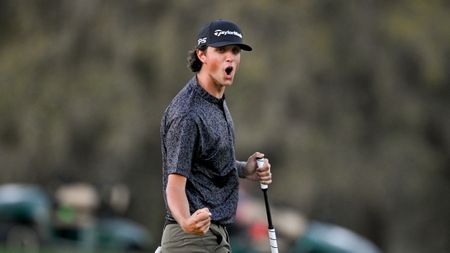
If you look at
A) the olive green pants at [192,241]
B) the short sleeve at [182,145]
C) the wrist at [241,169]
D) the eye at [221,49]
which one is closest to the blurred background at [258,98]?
the wrist at [241,169]

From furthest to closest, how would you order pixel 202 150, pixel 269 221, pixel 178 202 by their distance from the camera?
pixel 269 221 < pixel 202 150 < pixel 178 202

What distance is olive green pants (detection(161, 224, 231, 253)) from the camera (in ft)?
20.0

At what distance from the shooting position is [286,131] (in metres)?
21.4

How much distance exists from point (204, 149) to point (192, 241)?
469 mm

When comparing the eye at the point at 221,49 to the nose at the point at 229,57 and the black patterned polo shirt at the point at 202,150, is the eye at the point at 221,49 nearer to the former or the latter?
the nose at the point at 229,57

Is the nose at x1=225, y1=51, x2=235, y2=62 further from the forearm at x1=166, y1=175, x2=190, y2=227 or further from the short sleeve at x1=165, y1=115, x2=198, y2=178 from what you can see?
the forearm at x1=166, y1=175, x2=190, y2=227

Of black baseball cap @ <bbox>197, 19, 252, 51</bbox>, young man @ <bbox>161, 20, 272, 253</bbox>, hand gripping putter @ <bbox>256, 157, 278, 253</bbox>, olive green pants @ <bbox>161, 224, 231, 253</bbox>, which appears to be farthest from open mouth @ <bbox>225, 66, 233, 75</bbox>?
olive green pants @ <bbox>161, 224, 231, 253</bbox>

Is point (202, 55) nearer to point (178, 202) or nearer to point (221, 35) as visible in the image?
Result: point (221, 35)

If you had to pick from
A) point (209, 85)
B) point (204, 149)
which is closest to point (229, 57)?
point (209, 85)

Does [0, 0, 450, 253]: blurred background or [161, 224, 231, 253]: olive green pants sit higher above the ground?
[0, 0, 450, 253]: blurred background

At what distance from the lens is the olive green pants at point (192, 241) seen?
20.0ft

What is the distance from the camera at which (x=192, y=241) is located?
6094 millimetres

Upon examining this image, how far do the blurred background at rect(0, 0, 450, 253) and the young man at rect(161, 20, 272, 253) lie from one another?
47.0 ft

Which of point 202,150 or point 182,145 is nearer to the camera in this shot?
point 182,145
